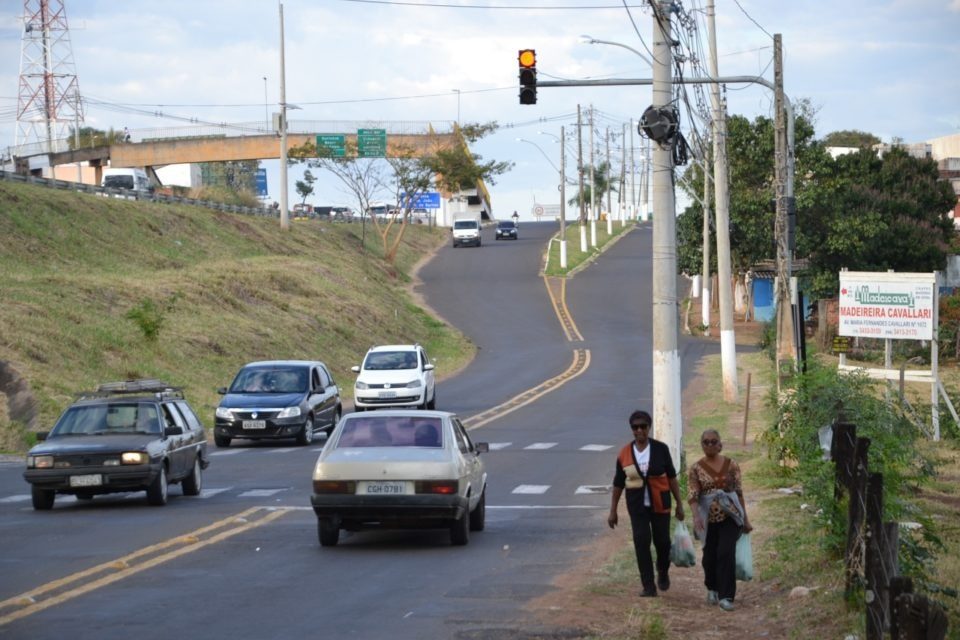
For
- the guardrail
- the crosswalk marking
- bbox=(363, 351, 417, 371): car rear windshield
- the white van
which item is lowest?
the crosswalk marking

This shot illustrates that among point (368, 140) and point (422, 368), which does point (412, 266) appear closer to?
point (368, 140)

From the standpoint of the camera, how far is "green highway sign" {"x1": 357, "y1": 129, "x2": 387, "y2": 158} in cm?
8381

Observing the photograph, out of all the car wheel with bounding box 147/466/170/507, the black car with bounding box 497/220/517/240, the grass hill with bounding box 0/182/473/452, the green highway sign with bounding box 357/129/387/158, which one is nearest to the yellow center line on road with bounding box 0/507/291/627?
the car wheel with bounding box 147/466/170/507

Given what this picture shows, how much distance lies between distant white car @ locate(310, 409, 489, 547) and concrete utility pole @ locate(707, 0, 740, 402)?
20.6 m

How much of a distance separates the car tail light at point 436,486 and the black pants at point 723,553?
3.98 metres

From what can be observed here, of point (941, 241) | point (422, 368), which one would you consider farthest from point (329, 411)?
point (941, 241)

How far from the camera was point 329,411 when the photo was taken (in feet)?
104

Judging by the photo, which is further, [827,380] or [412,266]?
[412,266]

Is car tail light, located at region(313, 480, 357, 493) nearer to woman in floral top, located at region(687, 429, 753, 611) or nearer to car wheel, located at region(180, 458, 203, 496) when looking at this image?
woman in floral top, located at region(687, 429, 753, 611)

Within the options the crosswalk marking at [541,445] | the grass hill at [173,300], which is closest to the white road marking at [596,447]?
the crosswalk marking at [541,445]

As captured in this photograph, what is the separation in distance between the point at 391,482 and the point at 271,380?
55.2ft

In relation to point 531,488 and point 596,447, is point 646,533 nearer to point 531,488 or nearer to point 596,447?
point 531,488

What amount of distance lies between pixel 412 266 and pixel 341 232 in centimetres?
492

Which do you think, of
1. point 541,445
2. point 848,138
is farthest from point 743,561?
point 848,138
